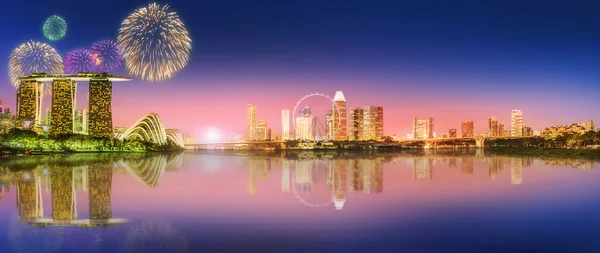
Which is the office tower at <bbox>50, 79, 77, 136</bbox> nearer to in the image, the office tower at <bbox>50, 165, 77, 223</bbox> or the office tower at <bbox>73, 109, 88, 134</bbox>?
the office tower at <bbox>73, 109, 88, 134</bbox>

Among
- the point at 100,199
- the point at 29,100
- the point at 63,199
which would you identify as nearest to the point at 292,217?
the point at 100,199

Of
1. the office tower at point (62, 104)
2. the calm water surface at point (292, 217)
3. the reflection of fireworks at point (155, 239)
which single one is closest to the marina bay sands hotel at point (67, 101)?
the office tower at point (62, 104)

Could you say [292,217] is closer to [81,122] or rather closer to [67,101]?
[67,101]

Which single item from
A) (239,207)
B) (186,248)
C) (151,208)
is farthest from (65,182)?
(186,248)

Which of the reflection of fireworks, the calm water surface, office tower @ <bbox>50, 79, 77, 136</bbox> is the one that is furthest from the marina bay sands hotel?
the reflection of fireworks

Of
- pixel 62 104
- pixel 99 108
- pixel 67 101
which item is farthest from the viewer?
pixel 99 108

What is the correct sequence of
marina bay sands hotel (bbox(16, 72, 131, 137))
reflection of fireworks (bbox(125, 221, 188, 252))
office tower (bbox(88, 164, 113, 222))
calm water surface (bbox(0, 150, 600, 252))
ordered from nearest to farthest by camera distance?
reflection of fireworks (bbox(125, 221, 188, 252)) → calm water surface (bbox(0, 150, 600, 252)) → office tower (bbox(88, 164, 113, 222)) → marina bay sands hotel (bbox(16, 72, 131, 137))

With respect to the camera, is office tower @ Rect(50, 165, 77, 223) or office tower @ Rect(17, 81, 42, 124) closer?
office tower @ Rect(50, 165, 77, 223)
